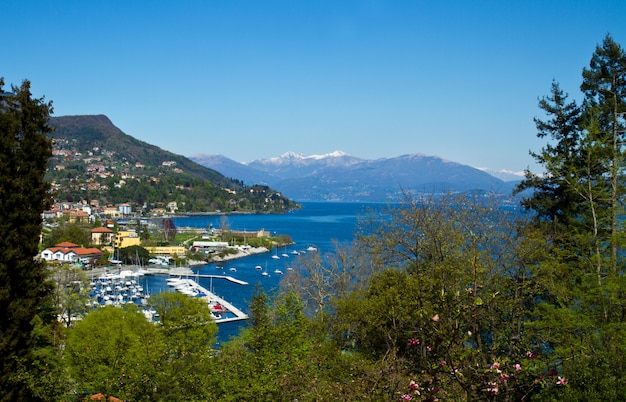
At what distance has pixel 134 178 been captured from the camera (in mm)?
96312

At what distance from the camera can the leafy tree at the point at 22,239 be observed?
6324mm

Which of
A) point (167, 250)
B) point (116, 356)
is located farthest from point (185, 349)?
point (167, 250)

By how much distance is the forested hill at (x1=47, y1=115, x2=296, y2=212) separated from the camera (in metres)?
85.1

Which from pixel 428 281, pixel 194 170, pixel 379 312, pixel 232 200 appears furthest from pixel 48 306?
pixel 194 170

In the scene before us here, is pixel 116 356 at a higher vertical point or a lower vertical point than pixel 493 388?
lower

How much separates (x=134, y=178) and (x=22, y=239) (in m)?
94.5

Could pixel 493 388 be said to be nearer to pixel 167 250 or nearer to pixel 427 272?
pixel 427 272

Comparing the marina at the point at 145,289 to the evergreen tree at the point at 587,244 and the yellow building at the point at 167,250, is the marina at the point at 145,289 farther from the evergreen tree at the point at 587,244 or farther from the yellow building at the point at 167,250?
the evergreen tree at the point at 587,244

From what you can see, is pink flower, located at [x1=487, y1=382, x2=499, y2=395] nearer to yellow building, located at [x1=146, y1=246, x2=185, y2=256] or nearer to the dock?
the dock

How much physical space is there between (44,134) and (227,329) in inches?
575

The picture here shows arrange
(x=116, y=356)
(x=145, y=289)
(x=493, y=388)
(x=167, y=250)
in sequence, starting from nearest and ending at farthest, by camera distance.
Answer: (x=493, y=388) < (x=116, y=356) < (x=145, y=289) < (x=167, y=250)

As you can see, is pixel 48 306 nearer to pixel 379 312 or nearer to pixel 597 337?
pixel 379 312

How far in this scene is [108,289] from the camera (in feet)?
96.2

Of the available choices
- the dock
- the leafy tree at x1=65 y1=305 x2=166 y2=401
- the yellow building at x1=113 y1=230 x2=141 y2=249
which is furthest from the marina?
the leafy tree at x1=65 y1=305 x2=166 y2=401
